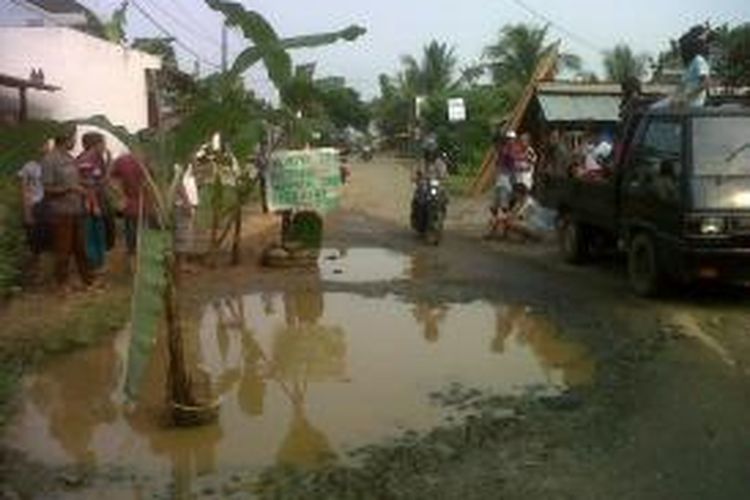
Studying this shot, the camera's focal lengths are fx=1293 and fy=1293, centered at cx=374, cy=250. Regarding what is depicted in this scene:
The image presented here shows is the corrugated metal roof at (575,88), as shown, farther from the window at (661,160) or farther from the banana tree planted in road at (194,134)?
the banana tree planted in road at (194,134)

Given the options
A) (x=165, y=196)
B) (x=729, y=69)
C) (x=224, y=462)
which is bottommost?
(x=224, y=462)

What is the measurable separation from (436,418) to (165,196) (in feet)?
7.21

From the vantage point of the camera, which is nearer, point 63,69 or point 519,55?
point 63,69

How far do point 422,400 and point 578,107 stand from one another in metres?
18.4

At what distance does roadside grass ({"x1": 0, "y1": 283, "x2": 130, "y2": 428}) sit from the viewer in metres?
9.73

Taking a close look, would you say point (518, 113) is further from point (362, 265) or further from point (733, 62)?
point (362, 265)

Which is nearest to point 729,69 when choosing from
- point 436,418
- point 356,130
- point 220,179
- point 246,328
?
point 220,179

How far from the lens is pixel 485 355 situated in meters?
10.2

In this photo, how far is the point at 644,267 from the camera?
12.6 meters

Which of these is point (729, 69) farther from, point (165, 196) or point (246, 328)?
point (165, 196)

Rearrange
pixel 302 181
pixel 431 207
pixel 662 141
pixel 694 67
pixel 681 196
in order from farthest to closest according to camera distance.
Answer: pixel 431 207, pixel 302 181, pixel 694 67, pixel 662 141, pixel 681 196

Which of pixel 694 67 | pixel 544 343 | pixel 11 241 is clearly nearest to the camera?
pixel 544 343

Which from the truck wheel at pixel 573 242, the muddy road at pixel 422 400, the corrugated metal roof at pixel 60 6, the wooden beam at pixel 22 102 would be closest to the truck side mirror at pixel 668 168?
the muddy road at pixel 422 400

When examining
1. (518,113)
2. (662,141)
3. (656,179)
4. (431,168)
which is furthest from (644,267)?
(518,113)
